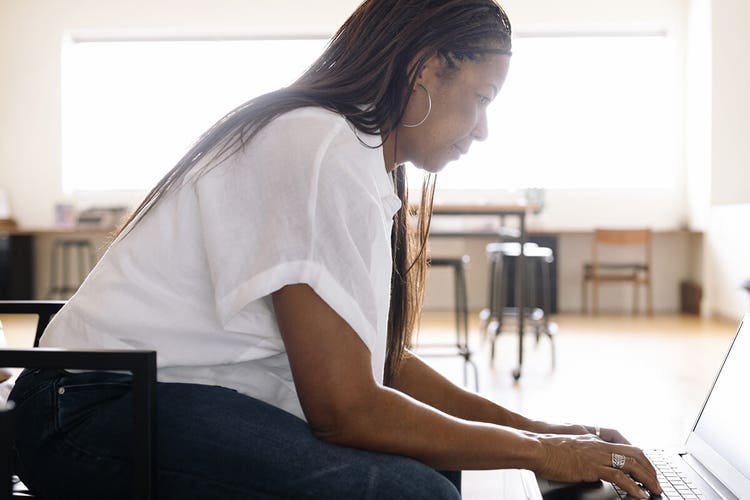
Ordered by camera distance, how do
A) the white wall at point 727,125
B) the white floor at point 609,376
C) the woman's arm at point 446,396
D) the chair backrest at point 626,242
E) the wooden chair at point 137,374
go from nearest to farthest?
the wooden chair at point 137,374 → the woman's arm at point 446,396 → the white floor at point 609,376 → the white wall at point 727,125 → the chair backrest at point 626,242

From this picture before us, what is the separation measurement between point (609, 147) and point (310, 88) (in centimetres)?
708

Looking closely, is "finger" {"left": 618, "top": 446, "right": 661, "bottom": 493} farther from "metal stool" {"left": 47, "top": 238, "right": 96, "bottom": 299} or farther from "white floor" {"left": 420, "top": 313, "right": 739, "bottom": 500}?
"metal stool" {"left": 47, "top": 238, "right": 96, "bottom": 299}

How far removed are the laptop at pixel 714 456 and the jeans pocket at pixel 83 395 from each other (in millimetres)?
511

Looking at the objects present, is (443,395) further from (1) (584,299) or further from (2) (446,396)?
(1) (584,299)

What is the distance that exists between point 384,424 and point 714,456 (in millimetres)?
494

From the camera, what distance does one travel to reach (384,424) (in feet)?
2.97

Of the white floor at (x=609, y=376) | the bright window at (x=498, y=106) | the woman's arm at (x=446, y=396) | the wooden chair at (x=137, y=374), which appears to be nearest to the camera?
the wooden chair at (x=137, y=374)

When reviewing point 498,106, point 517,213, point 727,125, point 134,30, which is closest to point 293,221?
point 517,213

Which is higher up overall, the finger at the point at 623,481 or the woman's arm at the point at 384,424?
the woman's arm at the point at 384,424

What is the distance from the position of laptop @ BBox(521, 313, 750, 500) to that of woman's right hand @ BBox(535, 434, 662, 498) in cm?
2

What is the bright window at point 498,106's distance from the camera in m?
7.55

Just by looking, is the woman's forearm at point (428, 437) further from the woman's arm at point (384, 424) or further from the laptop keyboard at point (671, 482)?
the laptop keyboard at point (671, 482)

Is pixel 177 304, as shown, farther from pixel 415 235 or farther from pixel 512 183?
pixel 512 183

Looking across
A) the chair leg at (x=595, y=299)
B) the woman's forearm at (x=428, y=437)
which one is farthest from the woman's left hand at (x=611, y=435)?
the chair leg at (x=595, y=299)
